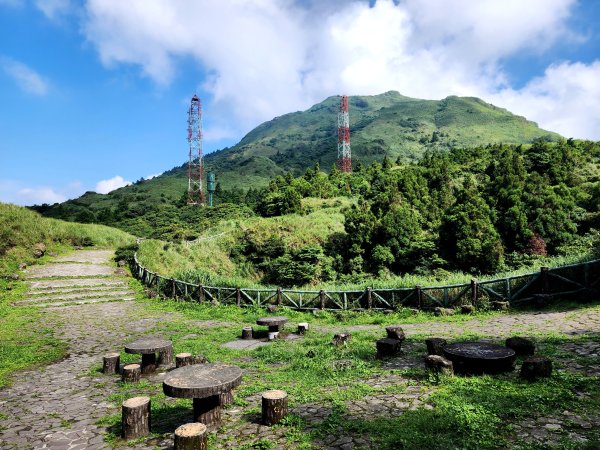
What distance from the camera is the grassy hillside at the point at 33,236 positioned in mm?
24188

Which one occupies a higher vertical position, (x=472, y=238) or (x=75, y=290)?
(x=472, y=238)

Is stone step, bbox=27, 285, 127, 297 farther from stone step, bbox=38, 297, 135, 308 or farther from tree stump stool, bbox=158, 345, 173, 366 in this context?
tree stump stool, bbox=158, 345, 173, 366

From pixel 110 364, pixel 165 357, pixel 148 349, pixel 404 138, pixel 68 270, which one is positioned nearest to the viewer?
pixel 148 349

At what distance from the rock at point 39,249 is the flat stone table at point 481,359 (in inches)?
1088

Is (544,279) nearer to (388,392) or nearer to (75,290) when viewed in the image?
(388,392)

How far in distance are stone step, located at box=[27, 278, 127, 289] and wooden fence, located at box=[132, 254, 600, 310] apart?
5.70 meters

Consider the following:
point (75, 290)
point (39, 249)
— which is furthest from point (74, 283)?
point (39, 249)

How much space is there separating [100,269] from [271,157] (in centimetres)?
14363

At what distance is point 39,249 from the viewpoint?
26203mm

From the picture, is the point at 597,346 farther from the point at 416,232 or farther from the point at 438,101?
the point at 438,101

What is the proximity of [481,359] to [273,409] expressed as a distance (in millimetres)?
4187

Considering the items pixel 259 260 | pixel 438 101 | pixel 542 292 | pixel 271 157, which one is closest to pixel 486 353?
pixel 542 292

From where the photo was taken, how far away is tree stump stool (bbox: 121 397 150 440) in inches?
230

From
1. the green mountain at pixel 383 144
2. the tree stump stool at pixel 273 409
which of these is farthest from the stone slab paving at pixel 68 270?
the green mountain at pixel 383 144
